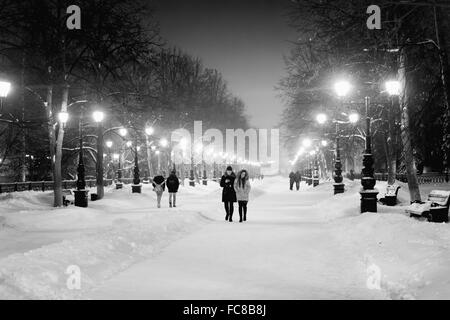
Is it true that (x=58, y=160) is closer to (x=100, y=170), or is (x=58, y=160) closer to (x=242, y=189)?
(x=100, y=170)

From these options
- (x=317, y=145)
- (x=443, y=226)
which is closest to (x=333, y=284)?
(x=443, y=226)

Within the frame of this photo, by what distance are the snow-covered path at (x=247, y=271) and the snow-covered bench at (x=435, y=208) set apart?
346 centimetres

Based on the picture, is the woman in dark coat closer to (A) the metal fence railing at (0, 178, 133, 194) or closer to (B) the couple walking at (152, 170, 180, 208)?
(B) the couple walking at (152, 170, 180, 208)

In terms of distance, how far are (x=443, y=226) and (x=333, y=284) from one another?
542cm

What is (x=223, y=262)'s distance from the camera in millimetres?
8180

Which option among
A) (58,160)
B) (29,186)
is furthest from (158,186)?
(29,186)

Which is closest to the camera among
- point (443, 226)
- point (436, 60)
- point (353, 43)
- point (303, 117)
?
point (443, 226)

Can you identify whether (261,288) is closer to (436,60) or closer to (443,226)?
(443,226)

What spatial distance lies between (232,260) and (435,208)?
743 cm

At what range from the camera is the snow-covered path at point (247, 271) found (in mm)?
5969

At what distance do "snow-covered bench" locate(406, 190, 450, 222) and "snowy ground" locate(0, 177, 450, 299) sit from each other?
55.6 inches

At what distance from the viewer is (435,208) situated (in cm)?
1313

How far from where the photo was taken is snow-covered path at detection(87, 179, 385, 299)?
5.97 metres

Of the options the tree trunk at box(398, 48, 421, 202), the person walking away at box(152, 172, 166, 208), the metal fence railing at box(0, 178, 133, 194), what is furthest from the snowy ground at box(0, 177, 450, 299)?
the metal fence railing at box(0, 178, 133, 194)
